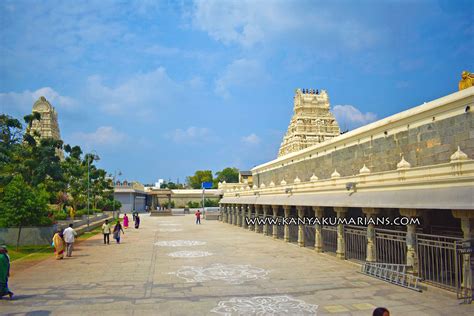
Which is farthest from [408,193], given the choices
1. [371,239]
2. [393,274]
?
[371,239]

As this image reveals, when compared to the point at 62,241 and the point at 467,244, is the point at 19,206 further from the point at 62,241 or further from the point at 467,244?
the point at 467,244

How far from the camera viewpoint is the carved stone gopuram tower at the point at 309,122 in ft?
151

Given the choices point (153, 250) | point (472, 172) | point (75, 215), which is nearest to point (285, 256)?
point (153, 250)

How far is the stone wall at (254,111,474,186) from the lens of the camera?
514 inches

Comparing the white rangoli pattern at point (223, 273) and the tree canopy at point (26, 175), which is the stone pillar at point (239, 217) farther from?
the white rangoli pattern at point (223, 273)

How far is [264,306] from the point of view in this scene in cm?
1018

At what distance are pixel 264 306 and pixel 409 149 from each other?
32.4 feet

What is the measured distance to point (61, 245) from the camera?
1847 centimetres

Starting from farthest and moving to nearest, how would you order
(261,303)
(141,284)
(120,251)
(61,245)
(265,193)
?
(265,193) → (120,251) → (61,245) → (141,284) → (261,303)

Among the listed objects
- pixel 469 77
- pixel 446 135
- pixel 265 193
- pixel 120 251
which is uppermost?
pixel 469 77

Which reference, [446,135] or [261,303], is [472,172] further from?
[261,303]

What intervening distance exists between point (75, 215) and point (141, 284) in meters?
29.9

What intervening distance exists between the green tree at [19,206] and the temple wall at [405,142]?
57.9 ft

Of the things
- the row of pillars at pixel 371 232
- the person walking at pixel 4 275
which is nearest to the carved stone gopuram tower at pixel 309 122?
the row of pillars at pixel 371 232
